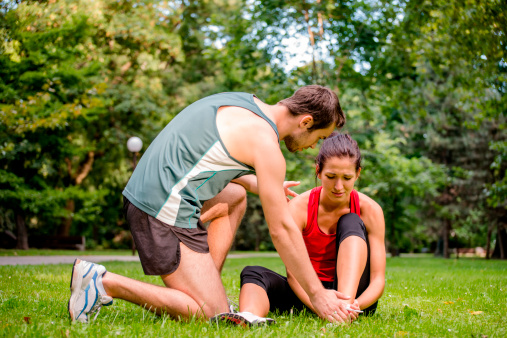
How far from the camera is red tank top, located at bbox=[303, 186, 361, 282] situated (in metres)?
3.63

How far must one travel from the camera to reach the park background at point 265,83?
11273 mm

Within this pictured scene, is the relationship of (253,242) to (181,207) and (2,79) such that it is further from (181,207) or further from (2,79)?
(181,207)

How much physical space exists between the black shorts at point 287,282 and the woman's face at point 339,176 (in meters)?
0.18

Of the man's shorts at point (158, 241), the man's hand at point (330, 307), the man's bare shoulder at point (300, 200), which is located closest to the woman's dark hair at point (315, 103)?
the man's bare shoulder at point (300, 200)

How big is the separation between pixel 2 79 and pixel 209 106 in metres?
9.84

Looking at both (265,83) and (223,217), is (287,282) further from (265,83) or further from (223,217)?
(265,83)

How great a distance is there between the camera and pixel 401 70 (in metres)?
14.4

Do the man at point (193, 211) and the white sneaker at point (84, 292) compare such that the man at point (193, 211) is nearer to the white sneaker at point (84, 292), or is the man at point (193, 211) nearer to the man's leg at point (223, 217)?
the white sneaker at point (84, 292)

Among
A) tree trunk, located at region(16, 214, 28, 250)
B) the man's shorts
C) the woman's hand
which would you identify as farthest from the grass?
tree trunk, located at region(16, 214, 28, 250)

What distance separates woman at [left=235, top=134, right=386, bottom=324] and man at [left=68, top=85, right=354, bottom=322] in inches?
9.5

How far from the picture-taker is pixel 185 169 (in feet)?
9.80

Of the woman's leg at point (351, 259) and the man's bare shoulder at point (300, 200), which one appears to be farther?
the man's bare shoulder at point (300, 200)

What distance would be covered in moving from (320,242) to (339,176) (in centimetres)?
58

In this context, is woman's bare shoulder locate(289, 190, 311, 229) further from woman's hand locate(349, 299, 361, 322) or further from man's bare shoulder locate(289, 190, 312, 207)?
woman's hand locate(349, 299, 361, 322)
